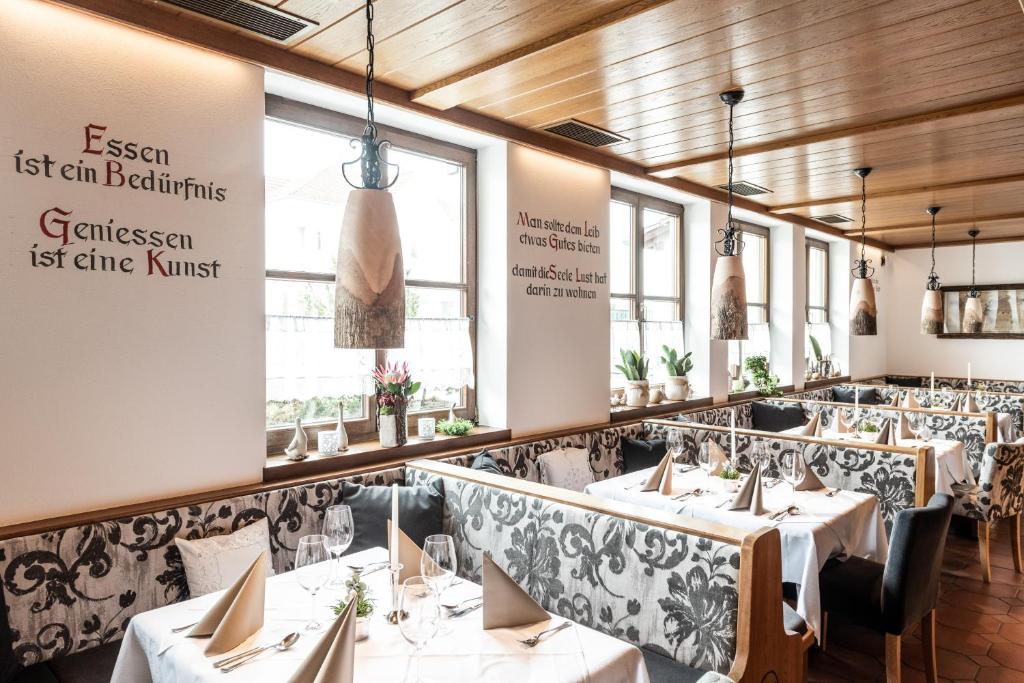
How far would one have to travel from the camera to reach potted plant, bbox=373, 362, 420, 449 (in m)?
3.54

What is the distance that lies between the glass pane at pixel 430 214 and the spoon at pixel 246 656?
2.56 m

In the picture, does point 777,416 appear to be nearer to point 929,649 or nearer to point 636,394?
point 636,394

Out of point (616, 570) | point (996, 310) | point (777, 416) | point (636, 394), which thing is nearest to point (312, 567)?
point (616, 570)

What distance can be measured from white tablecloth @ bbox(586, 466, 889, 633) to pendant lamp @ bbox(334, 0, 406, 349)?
5.81 feet

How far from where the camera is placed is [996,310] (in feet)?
27.7

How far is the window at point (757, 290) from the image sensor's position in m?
7.23

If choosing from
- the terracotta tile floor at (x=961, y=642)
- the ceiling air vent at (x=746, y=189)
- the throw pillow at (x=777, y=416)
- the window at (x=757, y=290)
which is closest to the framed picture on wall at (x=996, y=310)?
the window at (x=757, y=290)

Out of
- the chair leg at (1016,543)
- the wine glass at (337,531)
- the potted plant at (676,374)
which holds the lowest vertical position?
the chair leg at (1016,543)

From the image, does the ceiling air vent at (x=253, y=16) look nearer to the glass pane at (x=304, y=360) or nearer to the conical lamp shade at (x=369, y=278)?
the glass pane at (x=304, y=360)

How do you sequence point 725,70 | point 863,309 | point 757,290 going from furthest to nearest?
point 757,290
point 863,309
point 725,70

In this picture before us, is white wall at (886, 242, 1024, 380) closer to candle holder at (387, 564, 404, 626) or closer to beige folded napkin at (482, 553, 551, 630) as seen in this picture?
beige folded napkin at (482, 553, 551, 630)

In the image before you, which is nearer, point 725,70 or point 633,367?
point 725,70

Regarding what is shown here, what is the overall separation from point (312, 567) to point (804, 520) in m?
2.05

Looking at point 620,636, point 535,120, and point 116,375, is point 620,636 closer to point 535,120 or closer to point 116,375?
point 116,375
